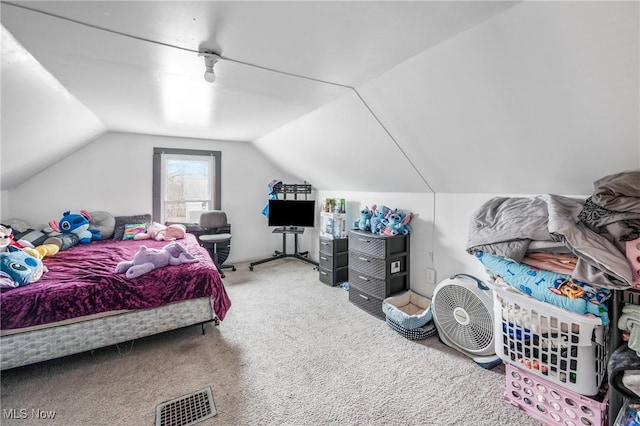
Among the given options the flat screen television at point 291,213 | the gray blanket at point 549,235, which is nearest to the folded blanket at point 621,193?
the gray blanket at point 549,235

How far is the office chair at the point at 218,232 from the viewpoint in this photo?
14.0 feet

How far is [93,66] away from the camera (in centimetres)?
192

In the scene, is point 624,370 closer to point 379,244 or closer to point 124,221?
point 379,244

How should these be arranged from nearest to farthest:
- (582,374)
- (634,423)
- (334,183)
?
1. (634,423)
2. (582,374)
3. (334,183)

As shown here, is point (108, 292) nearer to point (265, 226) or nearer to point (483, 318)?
point (483, 318)

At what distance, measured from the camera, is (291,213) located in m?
4.54

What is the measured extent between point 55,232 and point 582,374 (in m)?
4.89

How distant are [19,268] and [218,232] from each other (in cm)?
253

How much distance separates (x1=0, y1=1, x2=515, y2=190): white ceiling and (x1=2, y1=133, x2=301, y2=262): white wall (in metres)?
0.78

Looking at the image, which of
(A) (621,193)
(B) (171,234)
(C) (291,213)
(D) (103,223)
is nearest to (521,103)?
(A) (621,193)

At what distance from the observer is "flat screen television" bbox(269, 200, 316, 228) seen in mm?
4477

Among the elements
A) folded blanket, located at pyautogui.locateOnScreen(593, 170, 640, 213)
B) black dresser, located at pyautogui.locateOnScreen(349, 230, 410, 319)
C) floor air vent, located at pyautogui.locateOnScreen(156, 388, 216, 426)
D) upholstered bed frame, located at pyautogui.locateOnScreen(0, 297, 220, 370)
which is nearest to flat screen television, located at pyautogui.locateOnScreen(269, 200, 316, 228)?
black dresser, located at pyautogui.locateOnScreen(349, 230, 410, 319)

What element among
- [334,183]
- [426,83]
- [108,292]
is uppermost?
[426,83]

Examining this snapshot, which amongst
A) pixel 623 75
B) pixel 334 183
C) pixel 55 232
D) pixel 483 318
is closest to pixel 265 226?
pixel 334 183
